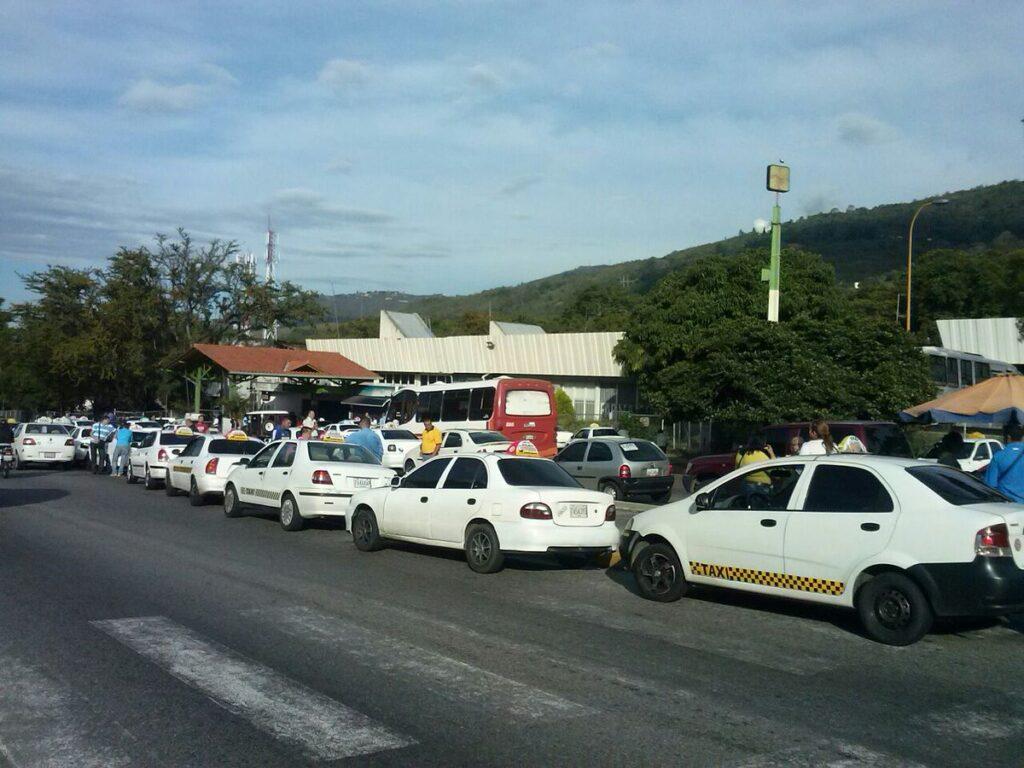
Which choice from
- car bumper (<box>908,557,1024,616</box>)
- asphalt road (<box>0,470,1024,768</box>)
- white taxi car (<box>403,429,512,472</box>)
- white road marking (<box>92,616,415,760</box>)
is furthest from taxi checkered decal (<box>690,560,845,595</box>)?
white taxi car (<box>403,429,512,472</box>)

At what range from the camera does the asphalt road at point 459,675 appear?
5.76 metres

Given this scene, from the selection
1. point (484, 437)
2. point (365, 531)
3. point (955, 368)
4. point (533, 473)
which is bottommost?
point (365, 531)

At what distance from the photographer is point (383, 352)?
65750 mm

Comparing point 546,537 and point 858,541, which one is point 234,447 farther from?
point 858,541

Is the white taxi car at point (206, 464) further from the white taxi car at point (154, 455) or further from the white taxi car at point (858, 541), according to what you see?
the white taxi car at point (858, 541)

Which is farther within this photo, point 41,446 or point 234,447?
point 41,446

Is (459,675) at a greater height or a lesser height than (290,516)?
lesser

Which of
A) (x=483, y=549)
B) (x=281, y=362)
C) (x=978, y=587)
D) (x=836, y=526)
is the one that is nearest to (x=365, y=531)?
(x=483, y=549)

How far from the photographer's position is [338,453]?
1744 cm

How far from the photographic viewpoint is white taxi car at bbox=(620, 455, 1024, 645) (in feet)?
27.2

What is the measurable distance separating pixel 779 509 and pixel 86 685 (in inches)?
247

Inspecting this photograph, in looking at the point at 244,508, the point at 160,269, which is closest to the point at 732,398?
the point at 244,508

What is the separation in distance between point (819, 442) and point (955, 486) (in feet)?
17.2

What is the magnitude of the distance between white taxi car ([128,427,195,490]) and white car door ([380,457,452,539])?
11823 millimetres
